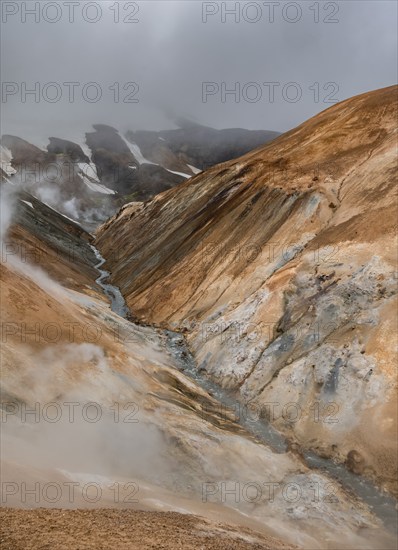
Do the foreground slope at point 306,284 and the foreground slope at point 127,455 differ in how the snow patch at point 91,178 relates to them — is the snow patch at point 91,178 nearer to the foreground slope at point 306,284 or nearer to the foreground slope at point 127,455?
the foreground slope at point 306,284

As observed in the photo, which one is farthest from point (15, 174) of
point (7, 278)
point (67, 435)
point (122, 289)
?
point (67, 435)

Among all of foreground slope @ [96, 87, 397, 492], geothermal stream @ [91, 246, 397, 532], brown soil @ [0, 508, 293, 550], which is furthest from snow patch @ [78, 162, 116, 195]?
brown soil @ [0, 508, 293, 550]

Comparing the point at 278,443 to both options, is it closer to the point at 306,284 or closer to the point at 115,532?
the point at 306,284

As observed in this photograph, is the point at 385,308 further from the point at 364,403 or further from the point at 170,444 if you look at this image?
the point at 170,444

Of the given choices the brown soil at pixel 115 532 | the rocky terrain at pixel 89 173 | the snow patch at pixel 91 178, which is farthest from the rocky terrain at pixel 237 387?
the snow patch at pixel 91 178

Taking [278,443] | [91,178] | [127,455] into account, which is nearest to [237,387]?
[278,443]

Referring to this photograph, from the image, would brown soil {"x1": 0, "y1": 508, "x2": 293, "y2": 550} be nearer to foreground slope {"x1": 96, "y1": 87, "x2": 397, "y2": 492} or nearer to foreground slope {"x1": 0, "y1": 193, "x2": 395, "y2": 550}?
foreground slope {"x1": 0, "y1": 193, "x2": 395, "y2": 550}

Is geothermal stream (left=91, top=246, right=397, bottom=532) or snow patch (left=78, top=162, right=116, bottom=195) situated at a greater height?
snow patch (left=78, top=162, right=116, bottom=195)
